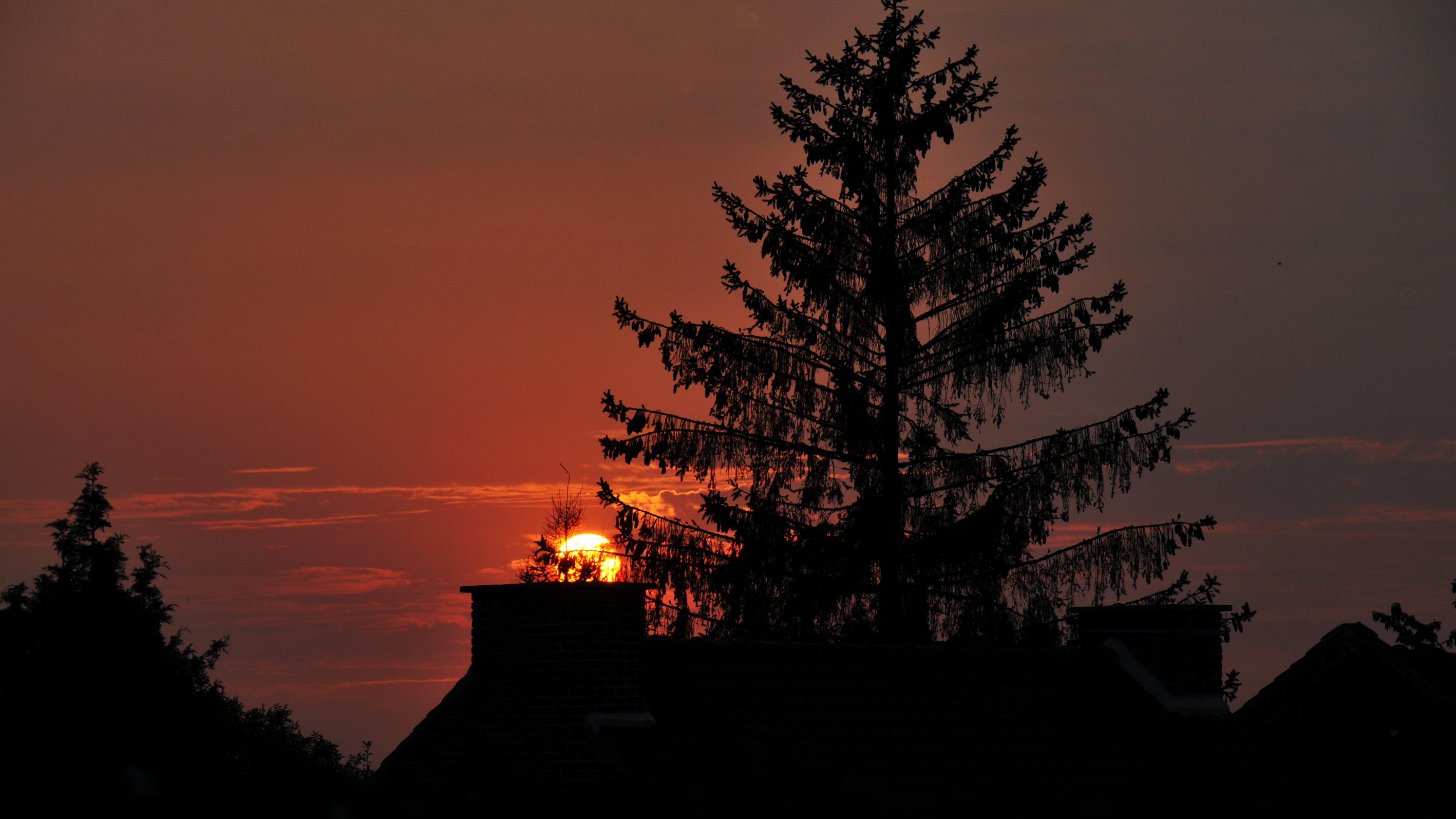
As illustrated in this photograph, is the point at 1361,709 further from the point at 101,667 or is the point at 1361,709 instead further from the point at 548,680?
the point at 101,667

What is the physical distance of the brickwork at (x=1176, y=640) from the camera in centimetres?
1875

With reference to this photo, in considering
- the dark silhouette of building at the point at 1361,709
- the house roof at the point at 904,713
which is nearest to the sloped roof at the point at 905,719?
the house roof at the point at 904,713

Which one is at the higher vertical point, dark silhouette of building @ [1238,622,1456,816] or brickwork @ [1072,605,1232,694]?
brickwork @ [1072,605,1232,694]

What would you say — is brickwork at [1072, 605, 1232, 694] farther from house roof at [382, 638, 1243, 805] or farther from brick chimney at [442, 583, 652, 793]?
brick chimney at [442, 583, 652, 793]

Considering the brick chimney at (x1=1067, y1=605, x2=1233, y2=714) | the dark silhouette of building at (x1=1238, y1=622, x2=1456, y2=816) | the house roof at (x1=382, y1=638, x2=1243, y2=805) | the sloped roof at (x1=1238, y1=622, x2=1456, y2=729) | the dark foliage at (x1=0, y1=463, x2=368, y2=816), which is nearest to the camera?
the house roof at (x1=382, y1=638, x2=1243, y2=805)

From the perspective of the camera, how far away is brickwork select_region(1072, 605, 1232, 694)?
18750 mm

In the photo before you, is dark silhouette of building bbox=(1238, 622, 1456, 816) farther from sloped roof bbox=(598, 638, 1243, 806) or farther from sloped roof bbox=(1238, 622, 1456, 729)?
sloped roof bbox=(598, 638, 1243, 806)

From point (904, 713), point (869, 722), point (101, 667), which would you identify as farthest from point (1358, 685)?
point (101, 667)

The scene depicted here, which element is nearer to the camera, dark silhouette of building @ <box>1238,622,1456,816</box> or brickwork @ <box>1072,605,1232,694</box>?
brickwork @ <box>1072,605,1232,694</box>

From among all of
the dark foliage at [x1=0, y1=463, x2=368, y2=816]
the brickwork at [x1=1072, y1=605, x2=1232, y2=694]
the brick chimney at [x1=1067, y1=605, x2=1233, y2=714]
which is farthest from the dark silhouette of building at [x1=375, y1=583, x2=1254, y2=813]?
the dark foliage at [x1=0, y1=463, x2=368, y2=816]

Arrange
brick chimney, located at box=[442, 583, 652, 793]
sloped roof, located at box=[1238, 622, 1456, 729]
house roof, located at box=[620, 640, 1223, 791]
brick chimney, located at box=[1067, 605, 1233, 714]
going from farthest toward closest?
sloped roof, located at box=[1238, 622, 1456, 729], brick chimney, located at box=[1067, 605, 1233, 714], house roof, located at box=[620, 640, 1223, 791], brick chimney, located at box=[442, 583, 652, 793]

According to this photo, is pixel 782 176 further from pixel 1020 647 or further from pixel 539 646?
pixel 539 646

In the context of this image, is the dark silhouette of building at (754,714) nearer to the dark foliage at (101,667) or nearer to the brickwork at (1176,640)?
the brickwork at (1176,640)

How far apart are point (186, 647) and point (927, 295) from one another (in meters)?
24.9
